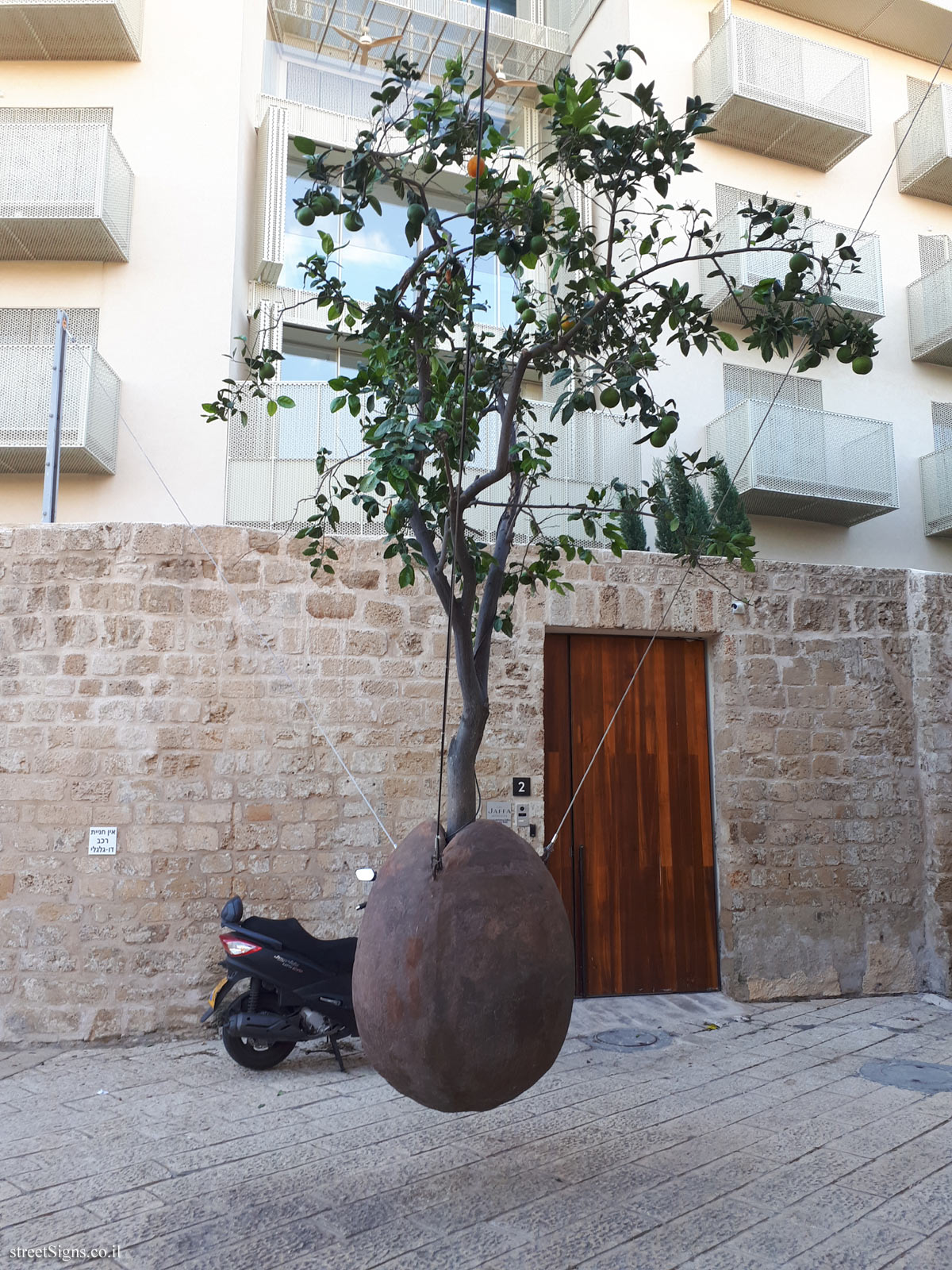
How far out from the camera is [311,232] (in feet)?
41.6

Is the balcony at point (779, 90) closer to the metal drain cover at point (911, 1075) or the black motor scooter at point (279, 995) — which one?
the metal drain cover at point (911, 1075)

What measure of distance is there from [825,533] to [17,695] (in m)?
10.8

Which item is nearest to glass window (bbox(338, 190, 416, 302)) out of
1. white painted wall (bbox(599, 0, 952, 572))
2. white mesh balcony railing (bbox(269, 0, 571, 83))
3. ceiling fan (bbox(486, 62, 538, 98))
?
white mesh balcony railing (bbox(269, 0, 571, 83))

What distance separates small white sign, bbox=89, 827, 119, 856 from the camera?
5.62 m

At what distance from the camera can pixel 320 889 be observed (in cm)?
583

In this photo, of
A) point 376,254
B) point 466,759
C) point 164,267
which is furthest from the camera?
point 376,254

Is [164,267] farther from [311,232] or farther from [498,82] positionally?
[498,82]

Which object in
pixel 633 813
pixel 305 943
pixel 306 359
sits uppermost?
pixel 306 359

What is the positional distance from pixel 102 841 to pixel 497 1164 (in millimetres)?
3082

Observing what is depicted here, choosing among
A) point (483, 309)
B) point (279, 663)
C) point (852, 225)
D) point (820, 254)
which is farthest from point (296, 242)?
point (483, 309)

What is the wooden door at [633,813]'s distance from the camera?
21.3ft

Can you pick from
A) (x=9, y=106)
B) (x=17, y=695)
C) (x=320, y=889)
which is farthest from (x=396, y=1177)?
(x=9, y=106)

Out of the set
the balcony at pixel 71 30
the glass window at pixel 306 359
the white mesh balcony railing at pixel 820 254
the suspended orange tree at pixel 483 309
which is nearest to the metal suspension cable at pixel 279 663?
the suspended orange tree at pixel 483 309

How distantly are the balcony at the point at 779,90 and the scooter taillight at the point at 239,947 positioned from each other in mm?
12290
